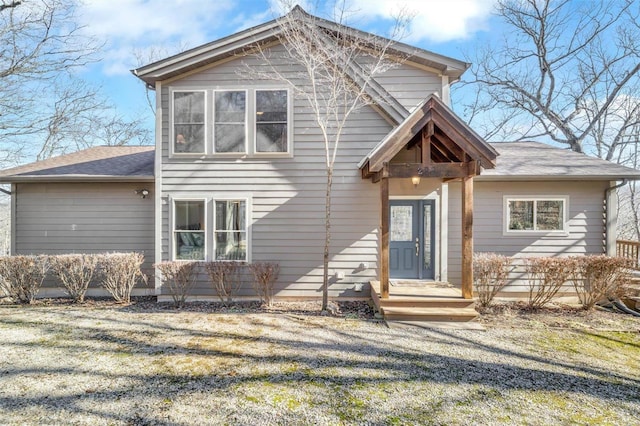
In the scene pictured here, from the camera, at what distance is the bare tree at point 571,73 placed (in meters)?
14.7

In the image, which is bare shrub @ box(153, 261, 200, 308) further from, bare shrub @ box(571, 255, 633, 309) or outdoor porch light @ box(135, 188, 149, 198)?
bare shrub @ box(571, 255, 633, 309)

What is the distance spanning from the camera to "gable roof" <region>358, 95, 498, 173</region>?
18.4 feet

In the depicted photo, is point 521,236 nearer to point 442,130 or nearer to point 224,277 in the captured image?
point 442,130

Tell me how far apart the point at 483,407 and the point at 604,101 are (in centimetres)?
1897

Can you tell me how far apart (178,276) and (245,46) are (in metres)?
5.34

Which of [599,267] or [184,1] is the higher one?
[184,1]

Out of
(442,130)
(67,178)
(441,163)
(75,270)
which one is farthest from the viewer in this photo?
(67,178)

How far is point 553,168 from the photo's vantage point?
25.0 ft

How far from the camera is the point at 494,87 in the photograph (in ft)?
54.9

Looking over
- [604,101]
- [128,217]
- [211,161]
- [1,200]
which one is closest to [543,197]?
[211,161]

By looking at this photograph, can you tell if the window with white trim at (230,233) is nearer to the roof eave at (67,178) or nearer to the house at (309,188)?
the house at (309,188)

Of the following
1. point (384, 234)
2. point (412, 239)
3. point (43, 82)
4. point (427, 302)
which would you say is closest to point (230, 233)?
point (384, 234)

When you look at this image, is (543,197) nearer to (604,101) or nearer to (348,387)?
(348,387)

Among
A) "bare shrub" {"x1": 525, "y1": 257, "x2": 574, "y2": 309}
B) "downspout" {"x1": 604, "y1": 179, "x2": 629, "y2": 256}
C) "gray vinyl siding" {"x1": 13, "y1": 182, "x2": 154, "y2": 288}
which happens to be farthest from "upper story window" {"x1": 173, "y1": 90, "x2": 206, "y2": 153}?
"downspout" {"x1": 604, "y1": 179, "x2": 629, "y2": 256}
